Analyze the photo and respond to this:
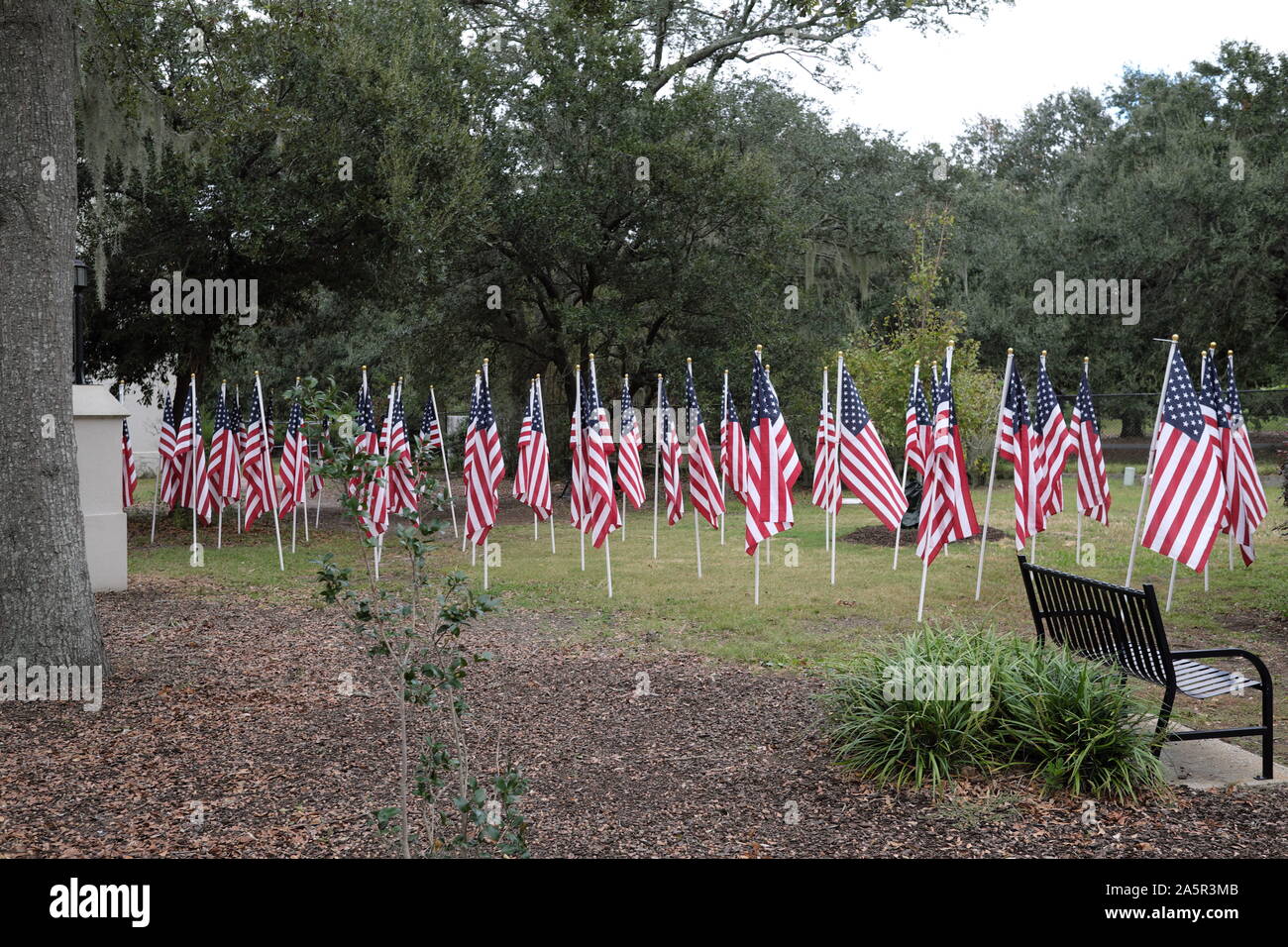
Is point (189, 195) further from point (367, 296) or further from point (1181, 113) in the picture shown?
point (1181, 113)

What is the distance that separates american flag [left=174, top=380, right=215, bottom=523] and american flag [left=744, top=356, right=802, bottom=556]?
9.24 metres

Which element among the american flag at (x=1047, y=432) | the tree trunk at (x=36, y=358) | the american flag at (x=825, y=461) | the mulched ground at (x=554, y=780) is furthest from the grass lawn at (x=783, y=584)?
the tree trunk at (x=36, y=358)

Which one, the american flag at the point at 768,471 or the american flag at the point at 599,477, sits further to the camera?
the american flag at the point at 599,477

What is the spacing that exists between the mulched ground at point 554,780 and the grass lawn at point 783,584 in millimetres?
1712

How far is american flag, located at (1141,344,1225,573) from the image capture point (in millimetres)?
8625

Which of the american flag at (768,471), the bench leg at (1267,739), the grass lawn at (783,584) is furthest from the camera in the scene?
the american flag at (768,471)

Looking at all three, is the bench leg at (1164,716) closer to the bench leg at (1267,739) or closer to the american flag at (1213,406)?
the bench leg at (1267,739)

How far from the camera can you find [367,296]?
19.2 m

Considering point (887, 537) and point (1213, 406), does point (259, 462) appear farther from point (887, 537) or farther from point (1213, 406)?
point (1213, 406)

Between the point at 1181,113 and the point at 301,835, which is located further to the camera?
the point at 1181,113

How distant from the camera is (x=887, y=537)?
17234 millimetres

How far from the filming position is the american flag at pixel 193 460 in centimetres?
1639

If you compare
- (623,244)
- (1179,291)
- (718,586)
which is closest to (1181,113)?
(1179,291)

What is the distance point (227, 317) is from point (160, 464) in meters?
2.80
